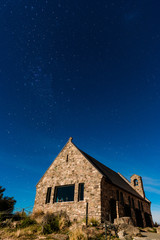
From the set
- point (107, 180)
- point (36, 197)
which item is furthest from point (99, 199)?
point (36, 197)

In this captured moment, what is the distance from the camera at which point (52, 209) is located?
17.7m

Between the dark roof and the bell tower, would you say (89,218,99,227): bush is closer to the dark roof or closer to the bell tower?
the dark roof

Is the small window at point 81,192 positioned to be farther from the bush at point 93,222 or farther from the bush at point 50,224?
the bush at point 50,224

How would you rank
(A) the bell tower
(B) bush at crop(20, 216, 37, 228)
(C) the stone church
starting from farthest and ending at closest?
(A) the bell tower
(C) the stone church
(B) bush at crop(20, 216, 37, 228)

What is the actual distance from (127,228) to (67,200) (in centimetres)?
740

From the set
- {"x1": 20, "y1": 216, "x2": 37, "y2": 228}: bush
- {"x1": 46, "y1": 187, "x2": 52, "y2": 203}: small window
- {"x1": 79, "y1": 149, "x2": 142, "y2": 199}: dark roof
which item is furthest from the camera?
{"x1": 46, "y1": 187, "x2": 52, "y2": 203}: small window

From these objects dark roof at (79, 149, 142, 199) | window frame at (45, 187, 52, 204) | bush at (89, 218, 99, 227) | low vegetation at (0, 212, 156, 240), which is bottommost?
low vegetation at (0, 212, 156, 240)

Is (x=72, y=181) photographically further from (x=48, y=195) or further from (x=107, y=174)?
(x=107, y=174)

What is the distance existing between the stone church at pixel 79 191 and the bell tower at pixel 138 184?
8.75 m

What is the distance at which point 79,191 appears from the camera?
674 inches

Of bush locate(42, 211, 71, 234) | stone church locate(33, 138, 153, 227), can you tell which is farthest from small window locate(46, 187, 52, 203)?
bush locate(42, 211, 71, 234)

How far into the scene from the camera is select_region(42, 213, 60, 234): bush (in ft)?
40.5

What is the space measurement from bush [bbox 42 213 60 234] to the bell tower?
22540 millimetres

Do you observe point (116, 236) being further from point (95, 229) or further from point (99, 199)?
point (99, 199)
